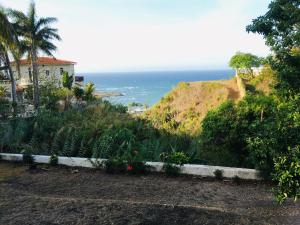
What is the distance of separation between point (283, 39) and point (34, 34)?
37247 millimetres

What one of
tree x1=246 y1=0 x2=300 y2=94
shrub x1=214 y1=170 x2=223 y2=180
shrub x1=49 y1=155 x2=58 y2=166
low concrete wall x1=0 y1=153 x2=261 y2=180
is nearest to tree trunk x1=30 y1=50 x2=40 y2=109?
shrub x1=49 y1=155 x2=58 y2=166

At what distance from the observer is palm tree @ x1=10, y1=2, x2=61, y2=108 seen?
3741 cm

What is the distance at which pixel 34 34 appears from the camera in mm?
38406

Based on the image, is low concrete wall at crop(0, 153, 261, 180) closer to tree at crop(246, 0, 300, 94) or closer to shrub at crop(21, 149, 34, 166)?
shrub at crop(21, 149, 34, 166)

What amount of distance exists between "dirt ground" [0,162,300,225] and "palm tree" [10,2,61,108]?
3135 centimetres

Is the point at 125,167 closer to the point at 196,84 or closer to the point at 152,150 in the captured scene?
the point at 152,150

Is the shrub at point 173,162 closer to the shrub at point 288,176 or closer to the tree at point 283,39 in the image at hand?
the tree at point 283,39

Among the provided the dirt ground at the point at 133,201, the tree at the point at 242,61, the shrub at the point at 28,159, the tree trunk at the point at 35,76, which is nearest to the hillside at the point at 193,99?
the tree at the point at 242,61

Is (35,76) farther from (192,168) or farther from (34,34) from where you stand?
(192,168)

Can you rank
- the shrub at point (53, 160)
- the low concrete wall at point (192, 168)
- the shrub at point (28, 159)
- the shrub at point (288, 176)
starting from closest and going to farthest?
the shrub at point (288, 176), the low concrete wall at point (192, 168), the shrub at point (53, 160), the shrub at point (28, 159)

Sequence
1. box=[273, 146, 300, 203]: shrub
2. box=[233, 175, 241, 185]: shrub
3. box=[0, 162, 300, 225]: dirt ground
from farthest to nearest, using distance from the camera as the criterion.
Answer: box=[233, 175, 241, 185]: shrub < box=[0, 162, 300, 225]: dirt ground < box=[273, 146, 300, 203]: shrub

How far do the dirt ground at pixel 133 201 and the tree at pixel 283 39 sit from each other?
1848mm

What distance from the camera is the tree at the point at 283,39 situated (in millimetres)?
4605

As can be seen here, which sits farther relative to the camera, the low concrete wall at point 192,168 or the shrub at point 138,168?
the shrub at point 138,168
